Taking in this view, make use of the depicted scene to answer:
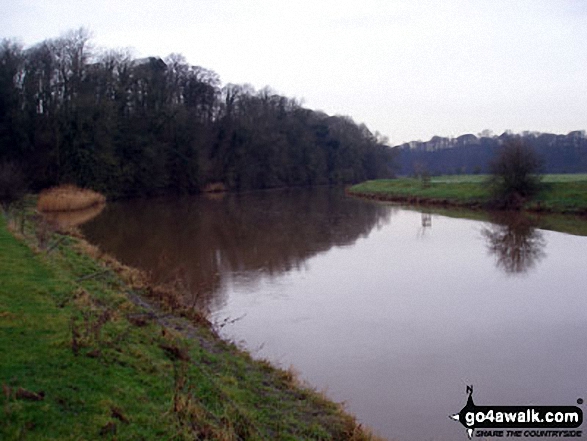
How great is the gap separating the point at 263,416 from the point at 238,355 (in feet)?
6.17

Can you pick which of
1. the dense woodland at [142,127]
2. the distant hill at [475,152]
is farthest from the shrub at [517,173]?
the dense woodland at [142,127]

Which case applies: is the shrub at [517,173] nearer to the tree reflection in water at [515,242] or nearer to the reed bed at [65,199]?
the tree reflection in water at [515,242]

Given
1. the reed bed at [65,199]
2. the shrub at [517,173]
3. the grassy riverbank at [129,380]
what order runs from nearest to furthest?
the grassy riverbank at [129,380], the shrub at [517,173], the reed bed at [65,199]

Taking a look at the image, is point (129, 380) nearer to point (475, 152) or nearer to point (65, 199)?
point (65, 199)

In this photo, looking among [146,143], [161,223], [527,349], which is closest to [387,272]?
[527,349]

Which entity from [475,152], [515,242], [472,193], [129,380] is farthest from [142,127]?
[475,152]

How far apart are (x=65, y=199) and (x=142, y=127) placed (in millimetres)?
16058

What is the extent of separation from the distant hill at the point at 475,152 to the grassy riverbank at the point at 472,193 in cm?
1147

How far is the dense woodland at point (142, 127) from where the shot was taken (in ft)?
115

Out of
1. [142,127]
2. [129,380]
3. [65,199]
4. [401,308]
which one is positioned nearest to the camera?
[129,380]

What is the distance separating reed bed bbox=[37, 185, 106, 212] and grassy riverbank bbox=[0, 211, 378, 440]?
21432 millimetres

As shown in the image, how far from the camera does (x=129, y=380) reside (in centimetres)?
459

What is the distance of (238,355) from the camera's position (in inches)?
253

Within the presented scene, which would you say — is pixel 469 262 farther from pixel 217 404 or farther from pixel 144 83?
pixel 144 83
